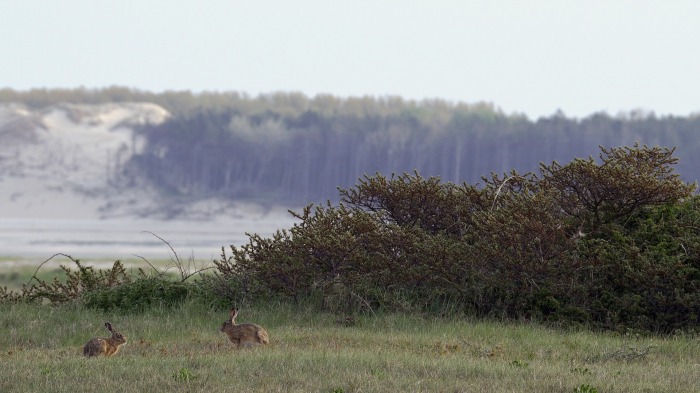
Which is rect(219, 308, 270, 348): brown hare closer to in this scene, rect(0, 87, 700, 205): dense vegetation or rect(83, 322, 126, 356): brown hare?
rect(83, 322, 126, 356): brown hare

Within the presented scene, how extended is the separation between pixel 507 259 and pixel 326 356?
5650 mm

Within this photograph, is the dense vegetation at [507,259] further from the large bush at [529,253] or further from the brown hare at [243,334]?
the brown hare at [243,334]

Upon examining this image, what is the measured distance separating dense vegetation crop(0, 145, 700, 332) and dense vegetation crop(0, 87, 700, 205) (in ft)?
274

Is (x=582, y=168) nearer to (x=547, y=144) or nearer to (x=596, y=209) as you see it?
(x=596, y=209)

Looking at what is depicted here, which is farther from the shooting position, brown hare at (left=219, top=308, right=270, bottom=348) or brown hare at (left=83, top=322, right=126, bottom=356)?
brown hare at (left=219, top=308, right=270, bottom=348)

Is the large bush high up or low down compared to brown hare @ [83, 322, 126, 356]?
up

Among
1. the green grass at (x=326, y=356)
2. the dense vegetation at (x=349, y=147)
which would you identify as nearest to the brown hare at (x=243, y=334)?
the green grass at (x=326, y=356)

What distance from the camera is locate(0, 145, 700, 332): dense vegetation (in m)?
16.3

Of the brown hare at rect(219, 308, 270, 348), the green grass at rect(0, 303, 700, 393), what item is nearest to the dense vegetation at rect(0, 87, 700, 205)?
the green grass at rect(0, 303, 700, 393)

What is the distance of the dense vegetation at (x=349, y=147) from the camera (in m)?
107

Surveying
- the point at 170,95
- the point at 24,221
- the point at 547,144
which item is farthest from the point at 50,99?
the point at 547,144

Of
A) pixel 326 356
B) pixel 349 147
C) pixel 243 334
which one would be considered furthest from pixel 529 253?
pixel 349 147

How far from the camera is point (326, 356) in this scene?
1172cm

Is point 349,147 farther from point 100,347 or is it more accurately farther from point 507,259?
point 100,347
